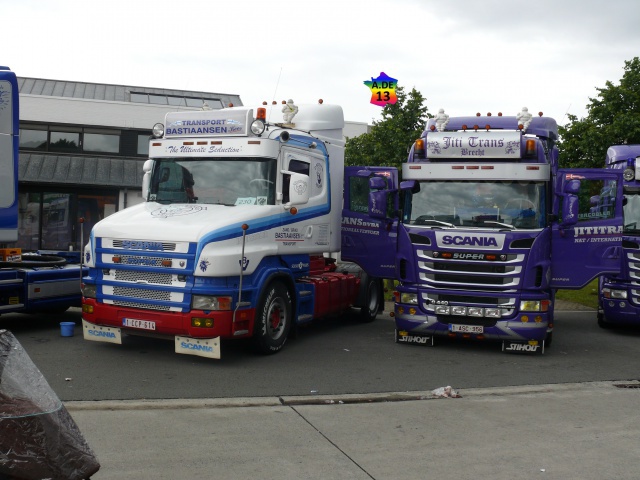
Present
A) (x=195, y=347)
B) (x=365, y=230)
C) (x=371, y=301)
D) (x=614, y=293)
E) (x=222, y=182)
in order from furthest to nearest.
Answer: (x=371, y=301) → (x=614, y=293) → (x=365, y=230) → (x=222, y=182) → (x=195, y=347)

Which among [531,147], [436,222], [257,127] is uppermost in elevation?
[257,127]

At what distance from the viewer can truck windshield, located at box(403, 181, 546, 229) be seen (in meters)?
9.92

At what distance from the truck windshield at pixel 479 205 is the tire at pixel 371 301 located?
2.91 m

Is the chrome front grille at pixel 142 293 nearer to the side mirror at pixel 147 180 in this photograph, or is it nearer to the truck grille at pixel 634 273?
the side mirror at pixel 147 180

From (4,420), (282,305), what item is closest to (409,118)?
(282,305)

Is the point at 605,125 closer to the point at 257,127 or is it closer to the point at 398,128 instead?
the point at 398,128

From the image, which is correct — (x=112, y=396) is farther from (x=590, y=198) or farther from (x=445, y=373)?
(x=590, y=198)

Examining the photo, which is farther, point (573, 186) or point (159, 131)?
point (159, 131)

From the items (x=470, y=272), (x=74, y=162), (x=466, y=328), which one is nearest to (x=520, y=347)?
(x=466, y=328)

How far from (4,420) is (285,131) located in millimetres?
7040

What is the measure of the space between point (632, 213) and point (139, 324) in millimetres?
8871

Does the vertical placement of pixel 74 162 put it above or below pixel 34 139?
below

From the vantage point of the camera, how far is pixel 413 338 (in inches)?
422

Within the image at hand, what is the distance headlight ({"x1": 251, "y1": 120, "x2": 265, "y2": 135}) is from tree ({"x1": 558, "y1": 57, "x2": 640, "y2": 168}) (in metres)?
15.2
